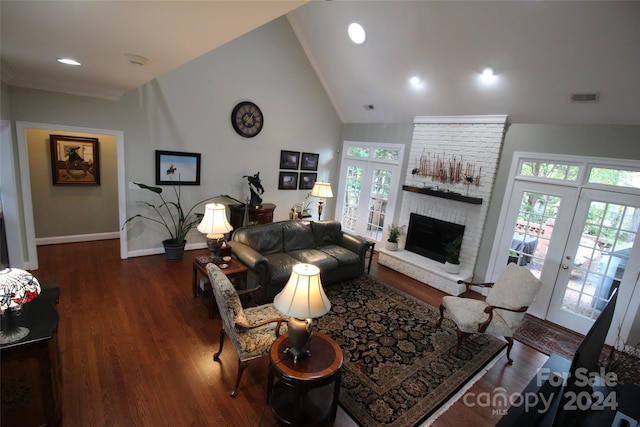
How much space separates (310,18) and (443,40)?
2.61 metres

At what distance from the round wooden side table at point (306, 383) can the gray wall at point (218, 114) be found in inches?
155

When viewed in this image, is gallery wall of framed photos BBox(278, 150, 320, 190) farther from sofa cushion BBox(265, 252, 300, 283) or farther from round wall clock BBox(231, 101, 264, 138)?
sofa cushion BBox(265, 252, 300, 283)

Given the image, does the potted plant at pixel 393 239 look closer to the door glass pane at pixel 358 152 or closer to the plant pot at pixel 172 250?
the door glass pane at pixel 358 152

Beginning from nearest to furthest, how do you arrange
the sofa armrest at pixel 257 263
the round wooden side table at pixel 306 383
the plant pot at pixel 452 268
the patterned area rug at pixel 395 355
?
the round wooden side table at pixel 306 383, the patterned area rug at pixel 395 355, the sofa armrest at pixel 257 263, the plant pot at pixel 452 268

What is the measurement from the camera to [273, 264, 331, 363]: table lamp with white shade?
85.0 inches

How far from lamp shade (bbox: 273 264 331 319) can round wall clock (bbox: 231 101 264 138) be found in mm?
4344

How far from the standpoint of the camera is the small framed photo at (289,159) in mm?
6590

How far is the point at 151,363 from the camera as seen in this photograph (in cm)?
287

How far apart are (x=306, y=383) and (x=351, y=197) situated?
5.64 metres

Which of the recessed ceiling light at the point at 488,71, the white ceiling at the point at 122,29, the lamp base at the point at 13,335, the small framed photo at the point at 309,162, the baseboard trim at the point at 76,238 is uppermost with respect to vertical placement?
the recessed ceiling light at the point at 488,71

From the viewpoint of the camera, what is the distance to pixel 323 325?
145 inches

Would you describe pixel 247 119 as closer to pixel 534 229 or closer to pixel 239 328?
pixel 239 328

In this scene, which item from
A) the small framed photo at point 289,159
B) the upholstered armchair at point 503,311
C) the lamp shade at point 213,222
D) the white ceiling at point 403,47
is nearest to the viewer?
the white ceiling at point 403,47


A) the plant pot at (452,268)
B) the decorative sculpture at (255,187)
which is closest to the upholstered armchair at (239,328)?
the decorative sculpture at (255,187)
